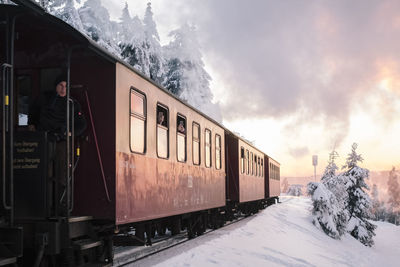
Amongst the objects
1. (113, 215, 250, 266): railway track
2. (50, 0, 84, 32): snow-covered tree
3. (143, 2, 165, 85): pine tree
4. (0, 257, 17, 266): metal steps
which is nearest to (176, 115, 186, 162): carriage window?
(113, 215, 250, 266): railway track

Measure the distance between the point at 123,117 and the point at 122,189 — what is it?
1.18m

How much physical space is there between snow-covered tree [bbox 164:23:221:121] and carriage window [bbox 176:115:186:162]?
2714cm

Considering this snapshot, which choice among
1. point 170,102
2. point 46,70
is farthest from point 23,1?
point 170,102

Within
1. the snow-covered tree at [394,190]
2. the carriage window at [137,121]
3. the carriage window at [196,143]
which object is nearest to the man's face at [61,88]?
the carriage window at [137,121]

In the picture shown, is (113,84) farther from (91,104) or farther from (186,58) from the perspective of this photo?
(186,58)

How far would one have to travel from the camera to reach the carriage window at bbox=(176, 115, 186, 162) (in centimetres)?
1118

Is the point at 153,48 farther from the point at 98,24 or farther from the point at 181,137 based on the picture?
the point at 181,137

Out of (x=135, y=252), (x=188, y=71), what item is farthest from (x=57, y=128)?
(x=188, y=71)

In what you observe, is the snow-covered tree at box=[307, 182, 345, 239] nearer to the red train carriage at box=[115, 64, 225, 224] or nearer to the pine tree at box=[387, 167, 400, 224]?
the red train carriage at box=[115, 64, 225, 224]

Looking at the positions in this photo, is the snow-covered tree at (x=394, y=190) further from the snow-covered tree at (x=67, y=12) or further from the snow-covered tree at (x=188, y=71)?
the snow-covered tree at (x=67, y=12)

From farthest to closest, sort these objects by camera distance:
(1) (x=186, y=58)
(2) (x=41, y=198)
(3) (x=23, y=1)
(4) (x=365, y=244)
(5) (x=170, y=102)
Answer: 1. (1) (x=186, y=58)
2. (4) (x=365, y=244)
3. (5) (x=170, y=102)
4. (2) (x=41, y=198)
5. (3) (x=23, y=1)

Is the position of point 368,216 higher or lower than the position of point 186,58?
lower

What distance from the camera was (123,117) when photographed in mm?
7945

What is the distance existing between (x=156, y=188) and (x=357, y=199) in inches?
1275
